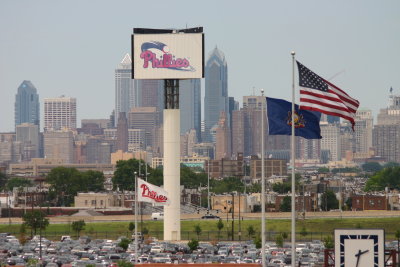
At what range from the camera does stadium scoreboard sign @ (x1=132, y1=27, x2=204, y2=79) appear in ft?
332

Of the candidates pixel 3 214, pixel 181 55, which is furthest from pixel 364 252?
pixel 3 214

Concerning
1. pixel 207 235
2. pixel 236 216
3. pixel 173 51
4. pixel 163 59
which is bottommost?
pixel 207 235

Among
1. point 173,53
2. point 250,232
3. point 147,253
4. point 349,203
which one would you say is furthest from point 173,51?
point 349,203

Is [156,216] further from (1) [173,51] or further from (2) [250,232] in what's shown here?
(1) [173,51]

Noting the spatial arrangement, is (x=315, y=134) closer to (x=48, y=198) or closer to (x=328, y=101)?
(x=328, y=101)

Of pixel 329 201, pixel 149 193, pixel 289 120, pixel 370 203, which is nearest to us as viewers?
pixel 289 120

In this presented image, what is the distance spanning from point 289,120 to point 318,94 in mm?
1979

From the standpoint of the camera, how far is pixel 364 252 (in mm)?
43250

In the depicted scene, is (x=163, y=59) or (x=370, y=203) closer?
(x=163, y=59)

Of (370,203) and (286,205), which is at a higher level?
(370,203)

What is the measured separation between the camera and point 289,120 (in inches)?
1886

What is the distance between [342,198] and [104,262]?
11055 centimetres

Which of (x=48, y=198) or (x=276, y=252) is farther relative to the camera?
(x=48, y=198)

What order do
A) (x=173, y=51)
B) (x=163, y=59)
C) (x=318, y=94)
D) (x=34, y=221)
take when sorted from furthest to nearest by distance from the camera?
(x=34, y=221)
(x=163, y=59)
(x=173, y=51)
(x=318, y=94)
